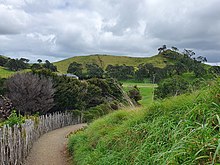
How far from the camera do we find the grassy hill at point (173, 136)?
8.21 feet

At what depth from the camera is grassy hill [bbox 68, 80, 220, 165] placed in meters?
2.50

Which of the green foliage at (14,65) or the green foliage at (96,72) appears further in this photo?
the green foliage at (14,65)

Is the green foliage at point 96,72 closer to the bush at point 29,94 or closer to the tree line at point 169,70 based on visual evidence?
the tree line at point 169,70

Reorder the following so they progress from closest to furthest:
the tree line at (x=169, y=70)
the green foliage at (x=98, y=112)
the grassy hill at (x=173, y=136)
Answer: the grassy hill at (x=173, y=136), the tree line at (x=169, y=70), the green foliage at (x=98, y=112)

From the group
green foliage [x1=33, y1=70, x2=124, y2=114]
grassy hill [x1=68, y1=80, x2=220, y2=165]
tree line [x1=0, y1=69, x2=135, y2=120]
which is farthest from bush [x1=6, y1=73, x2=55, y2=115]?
grassy hill [x1=68, y1=80, x2=220, y2=165]

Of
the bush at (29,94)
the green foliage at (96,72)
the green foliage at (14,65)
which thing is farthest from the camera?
the green foliage at (14,65)

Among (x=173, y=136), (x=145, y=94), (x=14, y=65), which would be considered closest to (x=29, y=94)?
(x=145, y=94)

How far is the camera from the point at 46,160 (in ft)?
32.4

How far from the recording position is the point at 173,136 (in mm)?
3096

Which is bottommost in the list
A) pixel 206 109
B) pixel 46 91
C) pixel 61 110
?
pixel 61 110

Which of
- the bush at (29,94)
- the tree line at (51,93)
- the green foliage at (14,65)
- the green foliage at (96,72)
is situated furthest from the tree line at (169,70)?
the green foliage at (14,65)

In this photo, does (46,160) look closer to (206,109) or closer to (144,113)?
(144,113)

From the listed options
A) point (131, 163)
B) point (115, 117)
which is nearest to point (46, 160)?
point (115, 117)

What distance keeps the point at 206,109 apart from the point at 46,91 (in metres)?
20.9
